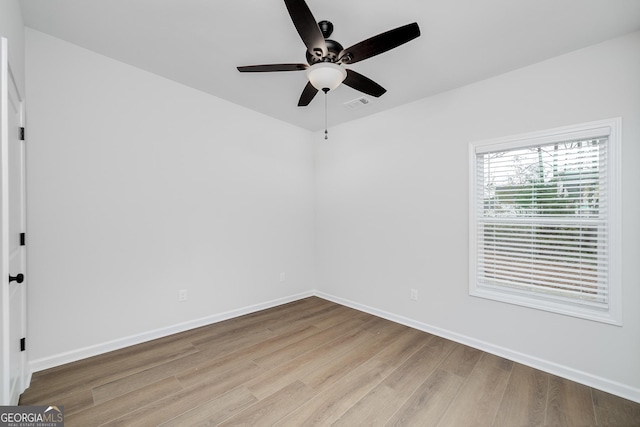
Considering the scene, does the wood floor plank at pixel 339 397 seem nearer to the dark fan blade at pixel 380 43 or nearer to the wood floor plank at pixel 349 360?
the wood floor plank at pixel 349 360

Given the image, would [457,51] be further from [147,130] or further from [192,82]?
[147,130]

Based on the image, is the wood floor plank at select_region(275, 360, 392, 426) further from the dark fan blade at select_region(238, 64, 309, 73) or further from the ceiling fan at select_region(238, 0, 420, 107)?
the dark fan blade at select_region(238, 64, 309, 73)

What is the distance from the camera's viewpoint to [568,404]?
6.20 feet

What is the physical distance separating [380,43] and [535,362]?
2.90 m

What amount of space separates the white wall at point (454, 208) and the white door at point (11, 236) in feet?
10.1

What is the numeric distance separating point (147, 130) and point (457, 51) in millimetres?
3019

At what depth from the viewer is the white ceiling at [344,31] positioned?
5.95 ft

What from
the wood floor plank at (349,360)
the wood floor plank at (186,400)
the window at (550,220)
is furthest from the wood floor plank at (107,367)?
the window at (550,220)

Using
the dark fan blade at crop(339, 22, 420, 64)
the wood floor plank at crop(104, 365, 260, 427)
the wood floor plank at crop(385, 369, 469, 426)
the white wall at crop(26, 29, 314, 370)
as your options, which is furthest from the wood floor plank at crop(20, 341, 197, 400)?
the dark fan blade at crop(339, 22, 420, 64)

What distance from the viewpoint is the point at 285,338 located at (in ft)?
9.34

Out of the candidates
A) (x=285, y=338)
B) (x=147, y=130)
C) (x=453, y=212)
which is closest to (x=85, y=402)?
(x=285, y=338)

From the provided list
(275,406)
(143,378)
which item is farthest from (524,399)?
(143,378)

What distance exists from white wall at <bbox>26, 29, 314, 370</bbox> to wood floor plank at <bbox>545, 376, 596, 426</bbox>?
304 cm

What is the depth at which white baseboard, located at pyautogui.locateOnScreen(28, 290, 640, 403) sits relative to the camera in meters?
2.04
